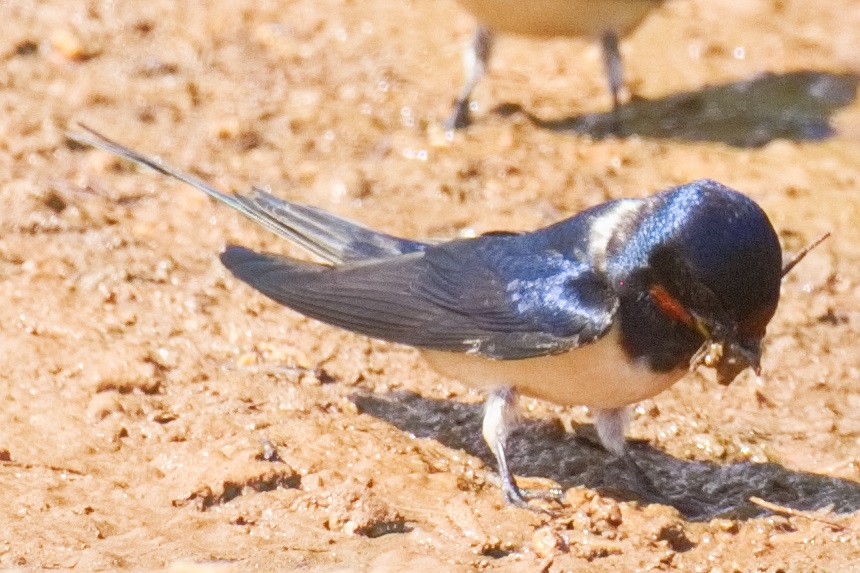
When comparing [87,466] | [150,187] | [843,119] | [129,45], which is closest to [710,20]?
[843,119]

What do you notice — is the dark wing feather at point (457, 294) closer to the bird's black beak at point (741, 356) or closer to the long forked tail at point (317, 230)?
the long forked tail at point (317, 230)

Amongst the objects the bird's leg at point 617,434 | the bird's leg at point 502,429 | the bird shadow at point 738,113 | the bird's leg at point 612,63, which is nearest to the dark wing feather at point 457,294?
the bird's leg at point 502,429

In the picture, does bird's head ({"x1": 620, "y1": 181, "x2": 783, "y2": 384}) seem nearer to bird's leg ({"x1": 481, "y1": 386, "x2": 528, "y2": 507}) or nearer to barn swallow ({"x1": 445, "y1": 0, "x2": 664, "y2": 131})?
bird's leg ({"x1": 481, "y1": 386, "x2": 528, "y2": 507})

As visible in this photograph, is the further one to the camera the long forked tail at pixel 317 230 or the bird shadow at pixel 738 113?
the bird shadow at pixel 738 113

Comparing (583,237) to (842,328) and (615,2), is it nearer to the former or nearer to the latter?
(842,328)

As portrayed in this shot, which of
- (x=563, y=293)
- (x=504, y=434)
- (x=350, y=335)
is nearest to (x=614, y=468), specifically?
(x=504, y=434)

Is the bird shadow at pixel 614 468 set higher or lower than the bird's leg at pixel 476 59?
lower
